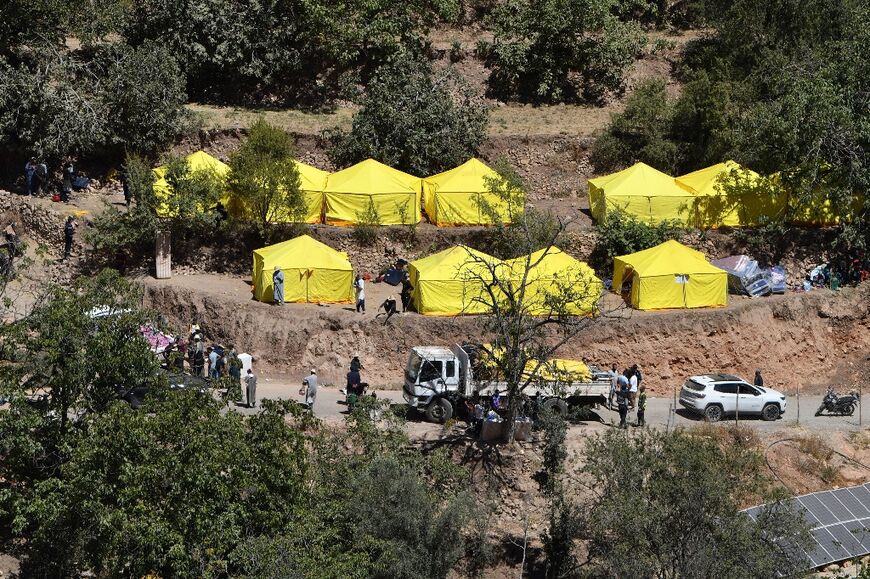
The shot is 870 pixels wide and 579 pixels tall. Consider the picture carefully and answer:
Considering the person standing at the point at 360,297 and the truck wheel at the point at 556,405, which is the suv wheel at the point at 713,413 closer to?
the truck wheel at the point at 556,405

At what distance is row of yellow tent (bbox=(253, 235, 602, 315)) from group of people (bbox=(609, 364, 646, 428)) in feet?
7.25

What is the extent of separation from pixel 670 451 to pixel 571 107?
77.1ft

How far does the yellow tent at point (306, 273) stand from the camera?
4144 centimetres

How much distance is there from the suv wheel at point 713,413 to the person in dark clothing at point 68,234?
18691 millimetres

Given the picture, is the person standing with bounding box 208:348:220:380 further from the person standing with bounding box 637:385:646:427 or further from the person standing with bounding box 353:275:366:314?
the person standing with bounding box 637:385:646:427

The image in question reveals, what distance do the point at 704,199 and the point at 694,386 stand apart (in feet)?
28.0

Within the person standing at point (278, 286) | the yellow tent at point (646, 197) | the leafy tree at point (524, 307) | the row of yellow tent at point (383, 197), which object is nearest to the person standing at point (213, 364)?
the person standing at point (278, 286)

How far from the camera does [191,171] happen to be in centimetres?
4356

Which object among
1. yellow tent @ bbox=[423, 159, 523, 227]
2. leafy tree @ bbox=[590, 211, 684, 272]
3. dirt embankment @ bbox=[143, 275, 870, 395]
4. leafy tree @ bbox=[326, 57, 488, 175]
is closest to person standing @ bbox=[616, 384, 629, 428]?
dirt embankment @ bbox=[143, 275, 870, 395]

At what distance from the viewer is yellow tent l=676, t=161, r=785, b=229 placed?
45.9 m

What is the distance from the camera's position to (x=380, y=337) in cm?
4050

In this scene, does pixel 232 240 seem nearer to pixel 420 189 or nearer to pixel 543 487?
pixel 420 189

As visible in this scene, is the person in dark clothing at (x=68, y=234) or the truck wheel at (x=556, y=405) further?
the person in dark clothing at (x=68, y=234)

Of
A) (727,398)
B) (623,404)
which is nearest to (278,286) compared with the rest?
(623,404)
